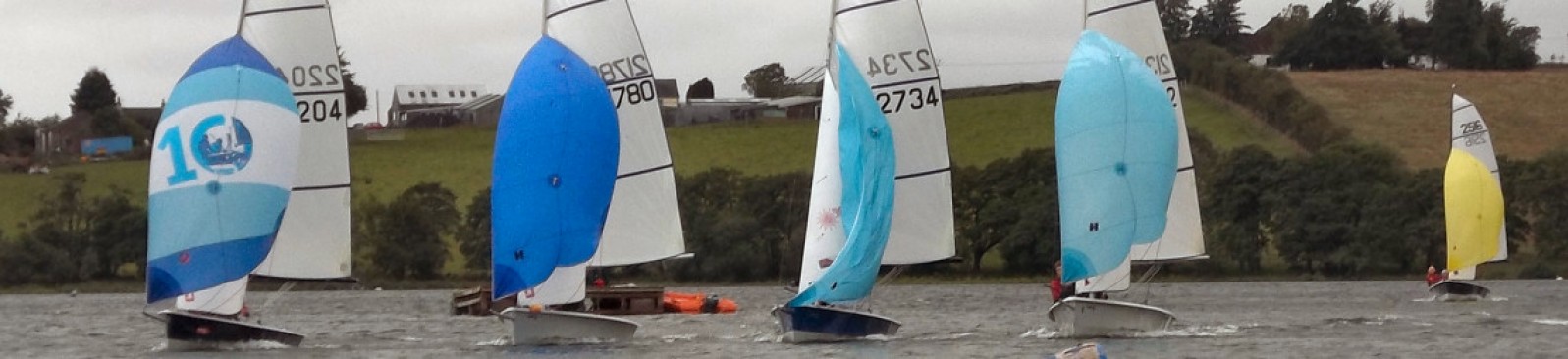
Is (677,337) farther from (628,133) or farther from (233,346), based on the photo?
(233,346)

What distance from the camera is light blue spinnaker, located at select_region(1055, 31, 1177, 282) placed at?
41.2 meters

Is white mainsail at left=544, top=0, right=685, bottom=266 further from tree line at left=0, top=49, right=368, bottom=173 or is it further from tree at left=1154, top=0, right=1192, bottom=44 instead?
tree at left=1154, top=0, right=1192, bottom=44

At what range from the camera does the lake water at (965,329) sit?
4066 cm

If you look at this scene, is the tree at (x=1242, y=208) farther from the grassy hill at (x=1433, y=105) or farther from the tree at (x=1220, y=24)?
the tree at (x=1220, y=24)

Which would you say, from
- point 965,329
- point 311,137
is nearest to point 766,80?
point 965,329

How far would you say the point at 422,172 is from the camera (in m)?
115

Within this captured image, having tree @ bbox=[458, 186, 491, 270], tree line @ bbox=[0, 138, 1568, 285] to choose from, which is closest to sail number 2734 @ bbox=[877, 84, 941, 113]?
tree line @ bbox=[0, 138, 1568, 285]

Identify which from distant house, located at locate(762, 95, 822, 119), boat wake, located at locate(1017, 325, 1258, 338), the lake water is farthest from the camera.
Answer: distant house, located at locate(762, 95, 822, 119)

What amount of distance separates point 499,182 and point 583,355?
3.93 metres

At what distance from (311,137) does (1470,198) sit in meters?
31.5

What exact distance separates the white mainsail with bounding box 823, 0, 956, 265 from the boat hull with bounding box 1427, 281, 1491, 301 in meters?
24.5

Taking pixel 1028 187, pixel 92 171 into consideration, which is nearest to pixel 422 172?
pixel 92 171

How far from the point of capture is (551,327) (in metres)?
39.0

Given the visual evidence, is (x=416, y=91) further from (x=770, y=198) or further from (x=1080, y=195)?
(x=1080, y=195)
